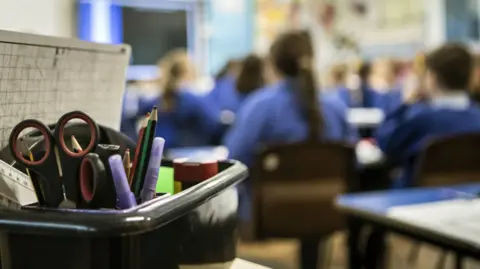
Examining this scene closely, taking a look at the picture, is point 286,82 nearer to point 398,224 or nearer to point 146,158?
point 398,224

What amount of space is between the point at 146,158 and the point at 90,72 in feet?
0.74

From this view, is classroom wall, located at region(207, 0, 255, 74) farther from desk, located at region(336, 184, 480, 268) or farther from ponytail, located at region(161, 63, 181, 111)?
desk, located at region(336, 184, 480, 268)

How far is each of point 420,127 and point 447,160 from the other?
1.11 ft

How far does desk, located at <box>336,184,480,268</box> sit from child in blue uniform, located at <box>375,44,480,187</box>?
77cm

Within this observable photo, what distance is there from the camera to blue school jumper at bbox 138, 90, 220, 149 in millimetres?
3828

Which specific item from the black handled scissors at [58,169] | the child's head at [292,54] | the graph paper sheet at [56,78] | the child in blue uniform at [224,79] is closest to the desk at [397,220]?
the graph paper sheet at [56,78]

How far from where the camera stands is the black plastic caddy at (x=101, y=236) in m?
0.47

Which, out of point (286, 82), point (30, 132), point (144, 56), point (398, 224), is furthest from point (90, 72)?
point (144, 56)

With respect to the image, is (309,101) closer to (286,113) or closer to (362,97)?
(286,113)

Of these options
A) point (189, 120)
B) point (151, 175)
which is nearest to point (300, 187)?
point (151, 175)

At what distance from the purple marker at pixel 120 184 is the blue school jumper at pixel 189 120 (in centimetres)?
324

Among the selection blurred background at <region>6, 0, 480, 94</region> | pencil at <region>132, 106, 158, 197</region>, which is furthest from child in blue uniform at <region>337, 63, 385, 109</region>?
pencil at <region>132, 106, 158, 197</region>

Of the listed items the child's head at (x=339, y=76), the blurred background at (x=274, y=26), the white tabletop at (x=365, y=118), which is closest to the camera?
the white tabletop at (x=365, y=118)

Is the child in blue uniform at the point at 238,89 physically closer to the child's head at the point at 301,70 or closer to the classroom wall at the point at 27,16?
the child's head at the point at 301,70
